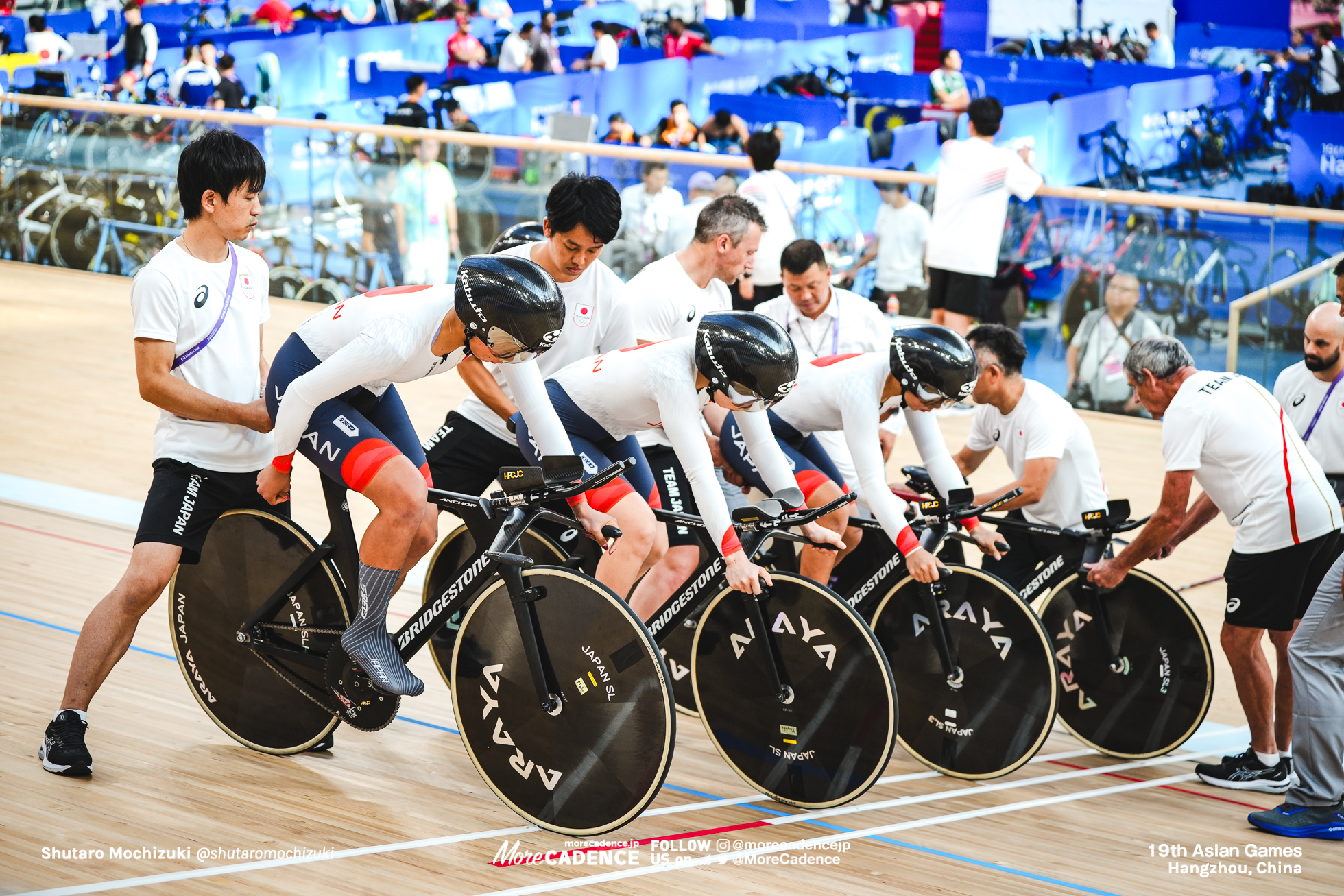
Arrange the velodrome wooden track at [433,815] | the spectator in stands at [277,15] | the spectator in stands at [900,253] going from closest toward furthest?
1. the velodrome wooden track at [433,815]
2. the spectator in stands at [900,253]
3. the spectator in stands at [277,15]

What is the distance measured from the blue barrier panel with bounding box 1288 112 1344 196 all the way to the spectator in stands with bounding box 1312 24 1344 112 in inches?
118

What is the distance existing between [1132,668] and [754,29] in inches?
657

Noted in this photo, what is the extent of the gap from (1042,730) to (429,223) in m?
8.29

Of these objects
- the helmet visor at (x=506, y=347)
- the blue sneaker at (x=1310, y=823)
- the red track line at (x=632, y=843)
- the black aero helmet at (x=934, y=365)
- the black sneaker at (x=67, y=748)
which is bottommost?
the blue sneaker at (x=1310, y=823)

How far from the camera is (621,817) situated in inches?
130

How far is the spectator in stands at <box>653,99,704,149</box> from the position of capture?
1334cm

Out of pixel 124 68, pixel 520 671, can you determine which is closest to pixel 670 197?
pixel 520 671

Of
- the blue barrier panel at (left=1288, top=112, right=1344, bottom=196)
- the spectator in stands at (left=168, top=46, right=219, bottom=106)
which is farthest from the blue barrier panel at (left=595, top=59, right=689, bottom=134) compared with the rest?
the blue barrier panel at (left=1288, top=112, right=1344, bottom=196)

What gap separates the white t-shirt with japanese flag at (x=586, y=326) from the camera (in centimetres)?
438

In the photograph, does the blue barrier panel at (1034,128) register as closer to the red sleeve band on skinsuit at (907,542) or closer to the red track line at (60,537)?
the red track line at (60,537)

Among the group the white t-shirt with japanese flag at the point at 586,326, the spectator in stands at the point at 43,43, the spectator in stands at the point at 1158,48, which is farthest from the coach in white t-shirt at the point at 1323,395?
the spectator in stands at the point at 43,43

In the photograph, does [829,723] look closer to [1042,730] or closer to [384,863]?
[1042,730]

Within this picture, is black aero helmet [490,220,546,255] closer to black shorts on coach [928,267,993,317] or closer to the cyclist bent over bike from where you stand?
the cyclist bent over bike

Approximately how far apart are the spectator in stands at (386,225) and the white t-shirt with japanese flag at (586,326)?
7.18 meters
